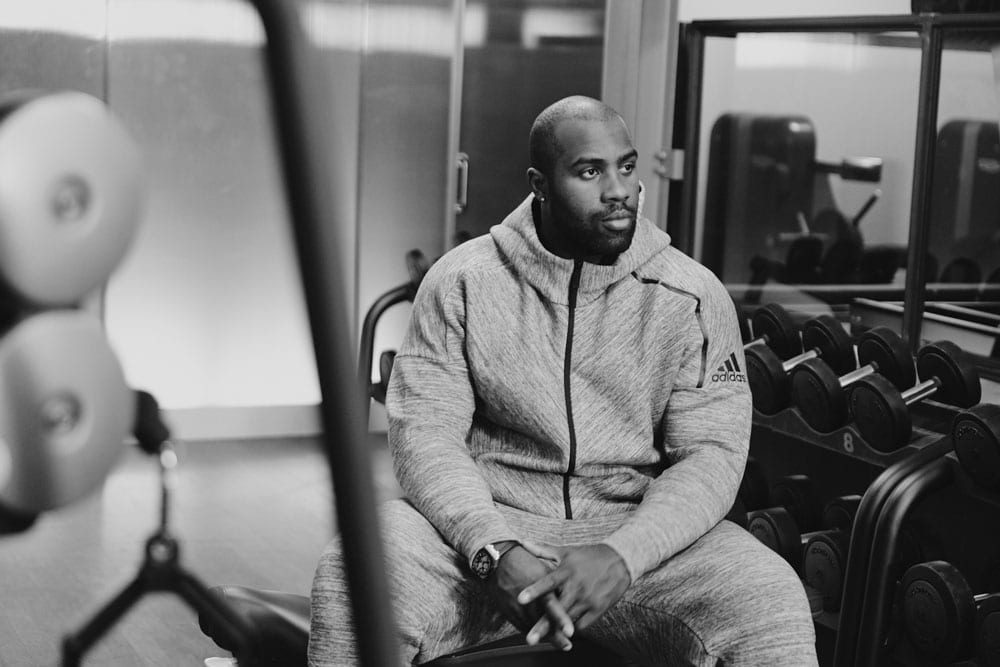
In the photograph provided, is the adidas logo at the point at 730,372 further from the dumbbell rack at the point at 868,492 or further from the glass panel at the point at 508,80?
the glass panel at the point at 508,80

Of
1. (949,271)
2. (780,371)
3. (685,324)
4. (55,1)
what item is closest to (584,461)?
(685,324)

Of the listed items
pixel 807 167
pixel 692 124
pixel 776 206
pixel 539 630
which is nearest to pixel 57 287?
pixel 539 630

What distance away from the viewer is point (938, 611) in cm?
231

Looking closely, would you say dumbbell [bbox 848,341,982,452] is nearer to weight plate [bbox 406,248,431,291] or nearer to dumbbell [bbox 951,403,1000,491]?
dumbbell [bbox 951,403,1000,491]

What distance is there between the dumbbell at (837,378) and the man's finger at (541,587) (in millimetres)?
1282

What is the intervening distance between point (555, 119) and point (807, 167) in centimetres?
248

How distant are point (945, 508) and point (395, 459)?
1387mm

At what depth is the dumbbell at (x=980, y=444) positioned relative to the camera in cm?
218

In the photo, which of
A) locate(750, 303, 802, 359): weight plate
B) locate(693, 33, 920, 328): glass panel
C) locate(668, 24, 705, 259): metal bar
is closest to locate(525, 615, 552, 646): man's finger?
locate(750, 303, 802, 359): weight plate

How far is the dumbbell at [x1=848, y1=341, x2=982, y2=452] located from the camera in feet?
8.57

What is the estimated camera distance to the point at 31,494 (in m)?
0.44

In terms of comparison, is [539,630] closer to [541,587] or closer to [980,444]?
[541,587]

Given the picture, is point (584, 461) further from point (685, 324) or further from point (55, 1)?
point (55, 1)

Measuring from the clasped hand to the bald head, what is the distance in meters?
0.66
